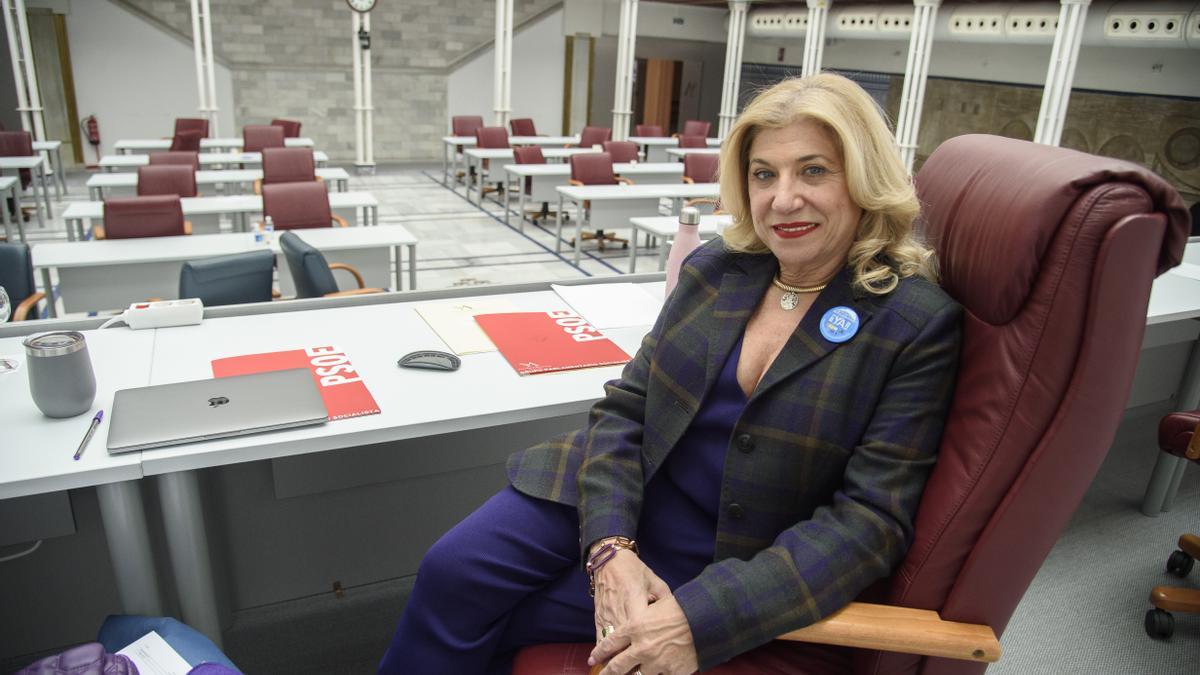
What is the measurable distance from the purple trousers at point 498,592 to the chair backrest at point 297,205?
4.26 m

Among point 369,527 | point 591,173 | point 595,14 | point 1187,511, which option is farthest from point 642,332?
point 595,14

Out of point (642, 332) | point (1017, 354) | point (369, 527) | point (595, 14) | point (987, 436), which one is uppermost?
point (595, 14)

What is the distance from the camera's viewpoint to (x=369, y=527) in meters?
2.49

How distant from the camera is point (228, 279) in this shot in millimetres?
3109

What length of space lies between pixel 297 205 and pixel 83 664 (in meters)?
4.33

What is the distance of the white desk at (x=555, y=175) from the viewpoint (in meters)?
8.66

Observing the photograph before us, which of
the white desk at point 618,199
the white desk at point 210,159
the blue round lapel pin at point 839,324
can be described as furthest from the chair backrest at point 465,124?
the blue round lapel pin at point 839,324

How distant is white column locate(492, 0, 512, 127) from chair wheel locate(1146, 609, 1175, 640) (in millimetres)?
10995

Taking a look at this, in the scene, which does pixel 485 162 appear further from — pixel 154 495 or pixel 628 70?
pixel 154 495

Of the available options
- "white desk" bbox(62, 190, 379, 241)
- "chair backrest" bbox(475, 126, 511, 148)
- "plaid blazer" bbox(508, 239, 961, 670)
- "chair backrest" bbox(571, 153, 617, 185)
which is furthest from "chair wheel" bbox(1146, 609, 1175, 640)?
"chair backrest" bbox(475, 126, 511, 148)

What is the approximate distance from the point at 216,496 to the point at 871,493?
1.79 metres

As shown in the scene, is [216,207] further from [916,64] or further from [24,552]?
[916,64]

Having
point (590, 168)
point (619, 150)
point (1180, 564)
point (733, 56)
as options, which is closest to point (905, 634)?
point (1180, 564)

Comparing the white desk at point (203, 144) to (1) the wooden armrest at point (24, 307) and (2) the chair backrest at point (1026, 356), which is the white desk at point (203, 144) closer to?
(1) the wooden armrest at point (24, 307)
